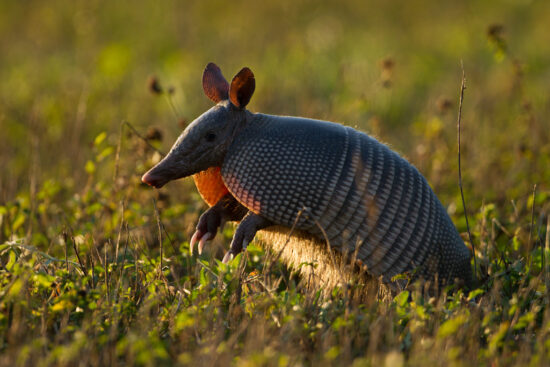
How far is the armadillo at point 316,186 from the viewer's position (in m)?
3.86

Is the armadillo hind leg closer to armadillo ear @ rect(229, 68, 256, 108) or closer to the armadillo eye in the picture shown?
the armadillo eye

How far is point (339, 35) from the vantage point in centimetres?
1373

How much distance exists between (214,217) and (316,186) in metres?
0.72

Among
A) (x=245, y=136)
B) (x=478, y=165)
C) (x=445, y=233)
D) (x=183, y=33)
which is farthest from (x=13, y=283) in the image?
(x=183, y=33)

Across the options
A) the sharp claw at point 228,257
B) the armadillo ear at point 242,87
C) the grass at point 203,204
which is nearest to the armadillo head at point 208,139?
the armadillo ear at point 242,87

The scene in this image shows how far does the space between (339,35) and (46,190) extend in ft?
31.1

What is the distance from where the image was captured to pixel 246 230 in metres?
3.96

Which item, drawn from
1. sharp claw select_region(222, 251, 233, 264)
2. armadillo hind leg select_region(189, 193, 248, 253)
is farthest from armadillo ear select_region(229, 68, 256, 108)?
sharp claw select_region(222, 251, 233, 264)

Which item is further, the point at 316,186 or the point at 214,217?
the point at 214,217

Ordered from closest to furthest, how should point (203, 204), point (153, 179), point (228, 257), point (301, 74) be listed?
point (153, 179)
point (228, 257)
point (203, 204)
point (301, 74)

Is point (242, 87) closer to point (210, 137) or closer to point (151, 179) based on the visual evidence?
point (210, 137)

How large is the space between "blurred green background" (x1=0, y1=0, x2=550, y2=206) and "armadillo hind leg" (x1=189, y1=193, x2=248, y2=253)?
6.88 feet

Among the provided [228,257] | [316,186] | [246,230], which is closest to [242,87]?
[316,186]

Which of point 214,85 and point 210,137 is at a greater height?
point 214,85
